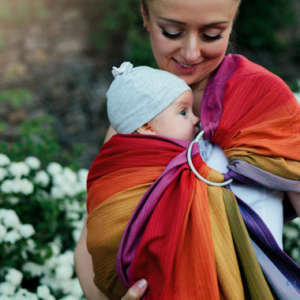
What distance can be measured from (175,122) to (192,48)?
10.5 inches

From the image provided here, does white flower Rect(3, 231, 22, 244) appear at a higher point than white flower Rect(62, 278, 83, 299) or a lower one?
higher

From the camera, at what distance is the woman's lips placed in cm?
159

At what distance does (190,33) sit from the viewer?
4.87 ft

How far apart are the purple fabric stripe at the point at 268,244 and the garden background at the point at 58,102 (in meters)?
0.86

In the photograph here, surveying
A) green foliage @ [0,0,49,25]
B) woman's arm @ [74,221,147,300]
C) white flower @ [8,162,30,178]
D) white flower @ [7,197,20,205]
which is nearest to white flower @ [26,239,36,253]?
white flower @ [7,197,20,205]

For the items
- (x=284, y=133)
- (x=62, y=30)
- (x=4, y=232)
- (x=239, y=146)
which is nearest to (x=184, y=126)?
(x=239, y=146)

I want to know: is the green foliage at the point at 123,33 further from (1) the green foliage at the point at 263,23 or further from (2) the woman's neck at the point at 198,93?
(2) the woman's neck at the point at 198,93

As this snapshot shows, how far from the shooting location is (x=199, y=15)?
1.42m

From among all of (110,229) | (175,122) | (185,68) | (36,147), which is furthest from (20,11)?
(110,229)

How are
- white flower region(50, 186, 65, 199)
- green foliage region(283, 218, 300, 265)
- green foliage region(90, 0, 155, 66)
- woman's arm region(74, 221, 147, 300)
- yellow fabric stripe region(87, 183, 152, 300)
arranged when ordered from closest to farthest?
1. yellow fabric stripe region(87, 183, 152, 300)
2. woman's arm region(74, 221, 147, 300)
3. white flower region(50, 186, 65, 199)
4. green foliage region(283, 218, 300, 265)
5. green foliage region(90, 0, 155, 66)

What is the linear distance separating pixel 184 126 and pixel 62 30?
4427 mm

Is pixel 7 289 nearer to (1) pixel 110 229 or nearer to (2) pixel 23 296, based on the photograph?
(2) pixel 23 296

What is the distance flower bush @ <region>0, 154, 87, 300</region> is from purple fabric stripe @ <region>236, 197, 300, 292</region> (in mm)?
1185

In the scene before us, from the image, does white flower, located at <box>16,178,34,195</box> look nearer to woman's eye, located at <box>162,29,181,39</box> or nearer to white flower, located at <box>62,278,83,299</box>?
white flower, located at <box>62,278,83,299</box>
